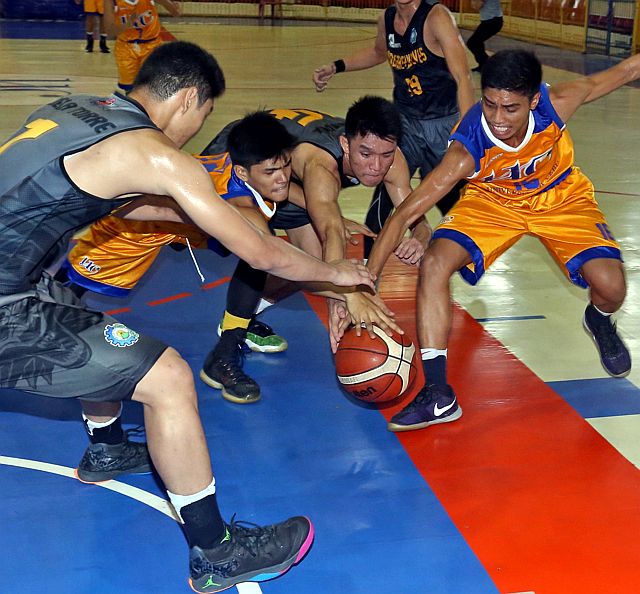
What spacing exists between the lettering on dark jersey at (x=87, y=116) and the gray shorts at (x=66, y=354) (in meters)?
0.63

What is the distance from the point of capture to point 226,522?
3.66 m

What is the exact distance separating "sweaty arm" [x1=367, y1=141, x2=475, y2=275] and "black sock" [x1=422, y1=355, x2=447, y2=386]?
0.52 meters

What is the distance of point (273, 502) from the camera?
3820mm

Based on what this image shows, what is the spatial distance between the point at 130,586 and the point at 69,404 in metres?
1.60

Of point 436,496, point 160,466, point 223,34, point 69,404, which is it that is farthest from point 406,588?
point 223,34

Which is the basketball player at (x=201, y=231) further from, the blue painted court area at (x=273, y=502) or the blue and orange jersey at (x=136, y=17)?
the blue and orange jersey at (x=136, y=17)

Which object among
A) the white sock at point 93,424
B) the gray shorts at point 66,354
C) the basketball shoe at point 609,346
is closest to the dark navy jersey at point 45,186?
the gray shorts at point 66,354

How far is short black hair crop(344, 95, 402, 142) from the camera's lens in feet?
15.0

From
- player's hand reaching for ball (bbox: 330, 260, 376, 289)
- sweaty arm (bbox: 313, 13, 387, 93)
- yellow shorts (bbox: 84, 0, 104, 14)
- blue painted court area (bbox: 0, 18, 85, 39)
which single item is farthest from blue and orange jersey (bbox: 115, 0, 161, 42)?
blue painted court area (bbox: 0, 18, 85, 39)

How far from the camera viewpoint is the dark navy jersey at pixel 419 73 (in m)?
6.18

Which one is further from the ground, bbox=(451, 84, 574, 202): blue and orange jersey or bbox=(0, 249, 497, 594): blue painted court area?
bbox=(451, 84, 574, 202): blue and orange jersey

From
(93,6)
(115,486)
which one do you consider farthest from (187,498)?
(93,6)

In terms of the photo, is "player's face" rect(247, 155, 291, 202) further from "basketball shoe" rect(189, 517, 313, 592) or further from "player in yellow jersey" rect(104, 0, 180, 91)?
"player in yellow jersey" rect(104, 0, 180, 91)

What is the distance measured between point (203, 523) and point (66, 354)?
0.75m
